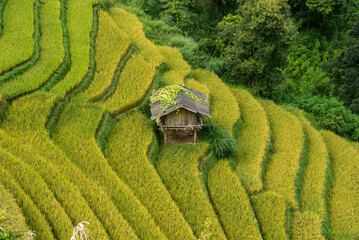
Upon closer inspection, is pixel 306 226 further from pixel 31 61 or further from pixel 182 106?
pixel 31 61

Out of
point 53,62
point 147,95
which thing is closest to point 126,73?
point 147,95

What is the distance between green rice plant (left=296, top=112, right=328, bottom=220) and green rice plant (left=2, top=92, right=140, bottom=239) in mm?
5081

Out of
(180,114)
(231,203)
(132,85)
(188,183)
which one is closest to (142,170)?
(188,183)

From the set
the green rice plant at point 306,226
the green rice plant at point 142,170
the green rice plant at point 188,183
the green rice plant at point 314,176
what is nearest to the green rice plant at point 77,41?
the green rice plant at point 142,170

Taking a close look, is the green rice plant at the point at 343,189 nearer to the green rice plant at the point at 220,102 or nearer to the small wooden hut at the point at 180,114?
the green rice plant at the point at 220,102

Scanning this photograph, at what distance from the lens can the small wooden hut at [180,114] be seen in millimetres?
9672

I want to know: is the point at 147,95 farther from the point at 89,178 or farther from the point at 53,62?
the point at 89,178

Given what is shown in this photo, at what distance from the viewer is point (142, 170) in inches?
360

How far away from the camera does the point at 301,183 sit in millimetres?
10828

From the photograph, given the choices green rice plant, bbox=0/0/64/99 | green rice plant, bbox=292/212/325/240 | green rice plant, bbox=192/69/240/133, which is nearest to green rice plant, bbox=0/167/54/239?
green rice plant, bbox=0/0/64/99

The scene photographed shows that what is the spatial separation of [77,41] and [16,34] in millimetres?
2071

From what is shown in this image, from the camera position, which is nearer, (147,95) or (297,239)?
(297,239)

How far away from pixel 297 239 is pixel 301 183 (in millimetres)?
2285

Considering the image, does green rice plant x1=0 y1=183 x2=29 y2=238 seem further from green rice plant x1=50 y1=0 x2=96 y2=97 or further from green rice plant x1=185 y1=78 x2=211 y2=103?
green rice plant x1=185 y1=78 x2=211 y2=103
